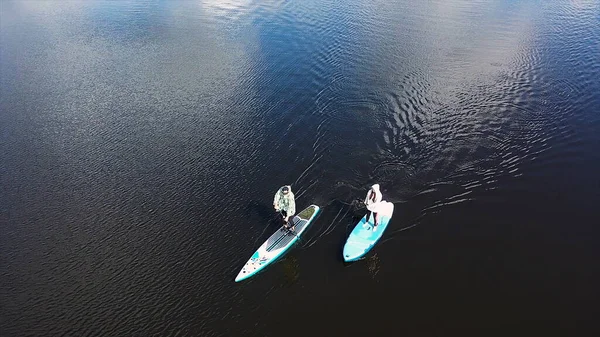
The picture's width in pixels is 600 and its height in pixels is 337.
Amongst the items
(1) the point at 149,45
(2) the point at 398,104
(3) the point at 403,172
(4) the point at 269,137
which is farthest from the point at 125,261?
(1) the point at 149,45

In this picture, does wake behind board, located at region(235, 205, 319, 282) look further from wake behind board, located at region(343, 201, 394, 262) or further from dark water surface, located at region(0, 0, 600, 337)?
wake behind board, located at region(343, 201, 394, 262)

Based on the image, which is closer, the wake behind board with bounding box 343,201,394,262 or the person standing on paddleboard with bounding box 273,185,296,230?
the wake behind board with bounding box 343,201,394,262

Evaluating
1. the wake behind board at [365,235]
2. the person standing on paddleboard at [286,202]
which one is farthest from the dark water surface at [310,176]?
the person standing on paddleboard at [286,202]

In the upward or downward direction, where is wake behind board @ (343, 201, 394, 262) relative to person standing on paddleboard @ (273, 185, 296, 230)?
downward

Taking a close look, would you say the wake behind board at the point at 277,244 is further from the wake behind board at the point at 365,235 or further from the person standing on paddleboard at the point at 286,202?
the wake behind board at the point at 365,235

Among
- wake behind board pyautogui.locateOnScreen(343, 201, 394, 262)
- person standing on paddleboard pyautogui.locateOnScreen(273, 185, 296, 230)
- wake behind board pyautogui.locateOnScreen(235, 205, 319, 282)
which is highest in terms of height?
person standing on paddleboard pyautogui.locateOnScreen(273, 185, 296, 230)

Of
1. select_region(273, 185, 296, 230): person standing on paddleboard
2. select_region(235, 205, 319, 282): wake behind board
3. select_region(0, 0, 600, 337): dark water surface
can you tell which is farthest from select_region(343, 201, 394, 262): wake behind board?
select_region(273, 185, 296, 230): person standing on paddleboard
